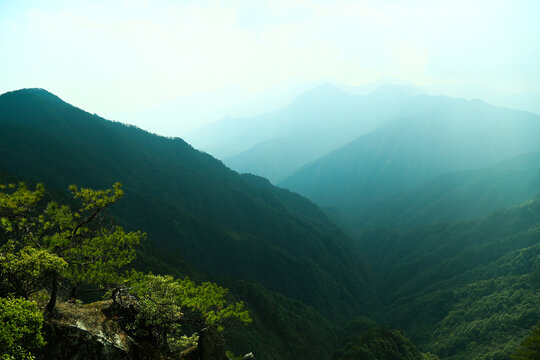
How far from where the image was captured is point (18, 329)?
1240 cm

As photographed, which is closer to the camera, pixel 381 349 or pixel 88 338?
pixel 88 338

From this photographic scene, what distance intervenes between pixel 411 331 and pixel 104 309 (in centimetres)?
18940

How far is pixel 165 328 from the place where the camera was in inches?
806

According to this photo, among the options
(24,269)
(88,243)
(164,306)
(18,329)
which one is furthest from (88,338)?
(88,243)

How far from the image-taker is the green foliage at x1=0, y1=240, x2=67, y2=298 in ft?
49.5

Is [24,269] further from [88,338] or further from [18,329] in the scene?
[88,338]

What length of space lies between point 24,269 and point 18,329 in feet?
13.4

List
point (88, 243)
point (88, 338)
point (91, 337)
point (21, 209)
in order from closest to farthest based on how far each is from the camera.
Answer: point (88, 338) → point (91, 337) → point (21, 209) → point (88, 243)

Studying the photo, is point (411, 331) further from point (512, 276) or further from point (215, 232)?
point (215, 232)

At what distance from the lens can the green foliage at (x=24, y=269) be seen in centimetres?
1509

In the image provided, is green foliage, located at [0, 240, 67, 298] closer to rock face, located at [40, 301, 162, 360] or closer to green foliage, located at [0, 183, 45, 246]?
rock face, located at [40, 301, 162, 360]

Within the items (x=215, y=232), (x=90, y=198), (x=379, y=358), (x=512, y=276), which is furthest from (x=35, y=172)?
(x=512, y=276)

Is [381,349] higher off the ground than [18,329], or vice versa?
[18,329]

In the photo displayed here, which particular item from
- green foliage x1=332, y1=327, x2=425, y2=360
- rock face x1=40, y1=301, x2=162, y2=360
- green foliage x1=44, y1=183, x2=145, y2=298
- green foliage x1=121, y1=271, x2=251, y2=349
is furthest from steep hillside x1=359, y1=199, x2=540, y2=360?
green foliage x1=44, y1=183, x2=145, y2=298
